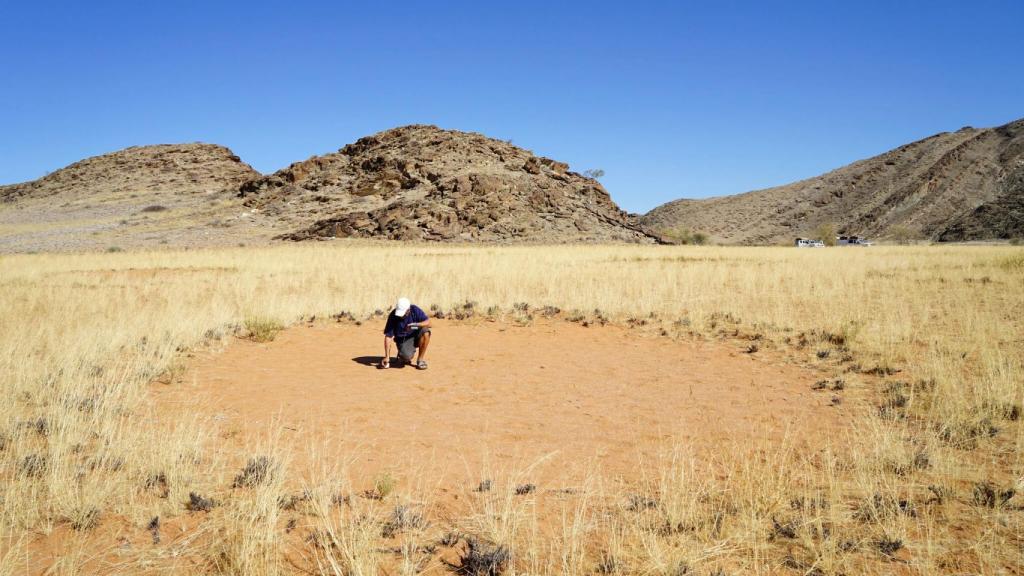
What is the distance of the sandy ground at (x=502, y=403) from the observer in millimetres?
5766

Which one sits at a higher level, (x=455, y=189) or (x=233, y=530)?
(x=455, y=189)

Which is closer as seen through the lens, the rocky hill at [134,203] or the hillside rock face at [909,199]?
the rocky hill at [134,203]

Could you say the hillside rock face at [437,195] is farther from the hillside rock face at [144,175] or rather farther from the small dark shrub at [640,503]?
the small dark shrub at [640,503]

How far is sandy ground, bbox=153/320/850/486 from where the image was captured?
18.9 ft

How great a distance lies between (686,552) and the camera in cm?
381

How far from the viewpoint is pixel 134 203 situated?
6900 centimetres

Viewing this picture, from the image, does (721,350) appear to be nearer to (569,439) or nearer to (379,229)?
(569,439)

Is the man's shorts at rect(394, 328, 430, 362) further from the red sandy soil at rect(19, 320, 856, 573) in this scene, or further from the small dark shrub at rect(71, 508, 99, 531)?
the small dark shrub at rect(71, 508, 99, 531)

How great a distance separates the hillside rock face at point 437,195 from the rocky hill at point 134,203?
5.07 metres

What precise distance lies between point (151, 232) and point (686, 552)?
191ft

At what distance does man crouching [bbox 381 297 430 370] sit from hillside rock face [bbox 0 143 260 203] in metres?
75.4

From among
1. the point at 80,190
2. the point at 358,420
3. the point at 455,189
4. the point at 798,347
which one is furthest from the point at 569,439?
the point at 80,190

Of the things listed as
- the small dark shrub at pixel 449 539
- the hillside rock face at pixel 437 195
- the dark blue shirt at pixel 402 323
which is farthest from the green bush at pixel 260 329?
the hillside rock face at pixel 437 195

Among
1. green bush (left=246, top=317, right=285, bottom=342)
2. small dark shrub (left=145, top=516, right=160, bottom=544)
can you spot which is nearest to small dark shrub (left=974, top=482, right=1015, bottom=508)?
small dark shrub (left=145, top=516, right=160, bottom=544)
